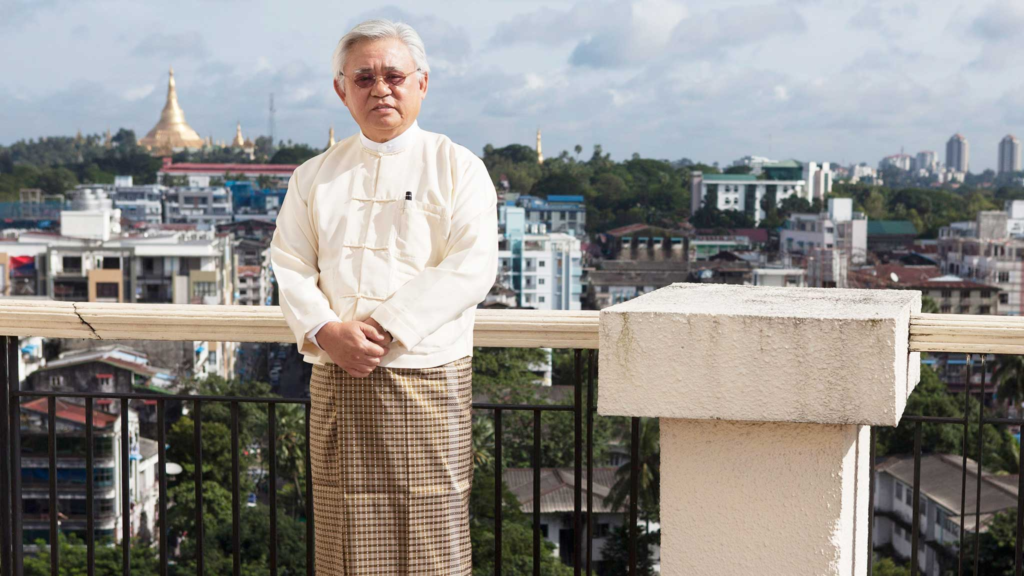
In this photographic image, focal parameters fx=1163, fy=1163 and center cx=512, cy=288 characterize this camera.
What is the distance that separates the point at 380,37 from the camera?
1708mm

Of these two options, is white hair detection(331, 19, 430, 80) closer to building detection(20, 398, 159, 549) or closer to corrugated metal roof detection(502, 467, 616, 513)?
corrugated metal roof detection(502, 467, 616, 513)

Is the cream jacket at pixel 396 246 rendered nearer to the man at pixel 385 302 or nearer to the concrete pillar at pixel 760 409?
the man at pixel 385 302

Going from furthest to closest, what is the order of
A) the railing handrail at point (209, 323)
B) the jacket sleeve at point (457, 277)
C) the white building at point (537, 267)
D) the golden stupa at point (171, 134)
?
the golden stupa at point (171, 134), the white building at point (537, 267), the railing handrail at point (209, 323), the jacket sleeve at point (457, 277)

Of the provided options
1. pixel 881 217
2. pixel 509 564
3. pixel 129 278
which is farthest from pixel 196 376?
pixel 881 217

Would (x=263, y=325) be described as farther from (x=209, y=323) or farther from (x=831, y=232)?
(x=831, y=232)

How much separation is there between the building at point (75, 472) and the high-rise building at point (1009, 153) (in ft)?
449

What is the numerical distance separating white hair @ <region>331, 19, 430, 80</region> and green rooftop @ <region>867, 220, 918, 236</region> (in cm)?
7377

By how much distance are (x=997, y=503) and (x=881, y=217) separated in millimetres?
58714

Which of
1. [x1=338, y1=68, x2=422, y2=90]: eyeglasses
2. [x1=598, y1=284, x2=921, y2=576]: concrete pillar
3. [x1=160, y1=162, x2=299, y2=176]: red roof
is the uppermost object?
[x1=160, y1=162, x2=299, y2=176]: red roof

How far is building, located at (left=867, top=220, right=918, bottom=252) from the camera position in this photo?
71250 millimetres

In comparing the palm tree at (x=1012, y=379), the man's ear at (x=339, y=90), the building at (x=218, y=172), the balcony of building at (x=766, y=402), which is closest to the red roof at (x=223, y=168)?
the building at (x=218, y=172)

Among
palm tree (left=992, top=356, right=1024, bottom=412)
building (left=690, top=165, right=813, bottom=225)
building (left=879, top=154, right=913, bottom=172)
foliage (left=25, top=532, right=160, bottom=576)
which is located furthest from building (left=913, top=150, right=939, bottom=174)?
foliage (left=25, top=532, right=160, bottom=576)

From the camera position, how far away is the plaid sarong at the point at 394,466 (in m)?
1.68

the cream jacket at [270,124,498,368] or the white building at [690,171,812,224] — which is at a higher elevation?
the white building at [690,171,812,224]
